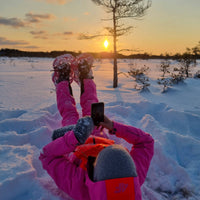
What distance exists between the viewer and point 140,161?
1.46 m

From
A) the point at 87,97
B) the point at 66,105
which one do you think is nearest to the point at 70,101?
the point at 66,105

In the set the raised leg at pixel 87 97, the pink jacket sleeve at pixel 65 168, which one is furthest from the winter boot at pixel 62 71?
the pink jacket sleeve at pixel 65 168

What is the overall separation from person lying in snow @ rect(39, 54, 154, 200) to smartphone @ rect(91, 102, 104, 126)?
5 cm

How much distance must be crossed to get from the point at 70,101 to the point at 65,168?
119 cm

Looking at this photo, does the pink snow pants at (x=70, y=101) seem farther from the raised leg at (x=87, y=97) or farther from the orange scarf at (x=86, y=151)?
the orange scarf at (x=86, y=151)

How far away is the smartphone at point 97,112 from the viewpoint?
4.47 feet

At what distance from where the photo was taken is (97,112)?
1.38 metres

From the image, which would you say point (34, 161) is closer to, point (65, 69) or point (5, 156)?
point (5, 156)

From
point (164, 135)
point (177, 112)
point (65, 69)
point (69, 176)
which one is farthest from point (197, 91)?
point (69, 176)

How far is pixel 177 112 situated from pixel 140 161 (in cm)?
173

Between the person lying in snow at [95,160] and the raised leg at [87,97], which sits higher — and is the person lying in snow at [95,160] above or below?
below

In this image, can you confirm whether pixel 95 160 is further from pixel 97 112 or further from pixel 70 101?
pixel 70 101

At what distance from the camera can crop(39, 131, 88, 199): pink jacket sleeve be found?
132cm

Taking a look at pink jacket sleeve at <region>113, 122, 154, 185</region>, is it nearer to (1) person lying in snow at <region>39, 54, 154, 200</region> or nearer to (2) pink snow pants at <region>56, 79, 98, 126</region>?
(1) person lying in snow at <region>39, 54, 154, 200</region>
